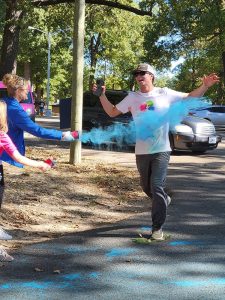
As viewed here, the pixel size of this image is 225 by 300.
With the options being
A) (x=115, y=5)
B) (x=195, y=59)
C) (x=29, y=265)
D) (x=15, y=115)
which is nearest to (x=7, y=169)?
(x=15, y=115)

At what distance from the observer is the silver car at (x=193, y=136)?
1479 centimetres

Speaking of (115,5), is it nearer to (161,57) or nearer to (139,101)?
(139,101)

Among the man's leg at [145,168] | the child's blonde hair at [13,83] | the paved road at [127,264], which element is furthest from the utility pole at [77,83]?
the child's blonde hair at [13,83]

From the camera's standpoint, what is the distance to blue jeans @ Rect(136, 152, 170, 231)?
18.6 feet

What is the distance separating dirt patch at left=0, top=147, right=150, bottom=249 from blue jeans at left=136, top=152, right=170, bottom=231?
118 centimetres

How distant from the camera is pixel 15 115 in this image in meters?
5.48

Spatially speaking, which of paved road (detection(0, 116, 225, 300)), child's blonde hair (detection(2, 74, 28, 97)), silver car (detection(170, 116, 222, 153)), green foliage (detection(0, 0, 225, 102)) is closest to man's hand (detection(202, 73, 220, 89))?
paved road (detection(0, 116, 225, 300))

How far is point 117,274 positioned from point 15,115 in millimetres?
2028

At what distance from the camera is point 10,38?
18281mm

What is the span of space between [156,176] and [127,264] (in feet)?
3.90

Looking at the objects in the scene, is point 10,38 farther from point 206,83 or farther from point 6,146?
point 6,146

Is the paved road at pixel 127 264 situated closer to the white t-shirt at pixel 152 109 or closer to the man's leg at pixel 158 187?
the man's leg at pixel 158 187

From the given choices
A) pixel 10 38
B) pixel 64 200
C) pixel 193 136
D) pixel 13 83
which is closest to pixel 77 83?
pixel 64 200

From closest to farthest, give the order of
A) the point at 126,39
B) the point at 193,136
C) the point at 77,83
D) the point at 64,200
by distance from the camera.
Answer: the point at 64,200
the point at 77,83
the point at 193,136
the point at 126,39
